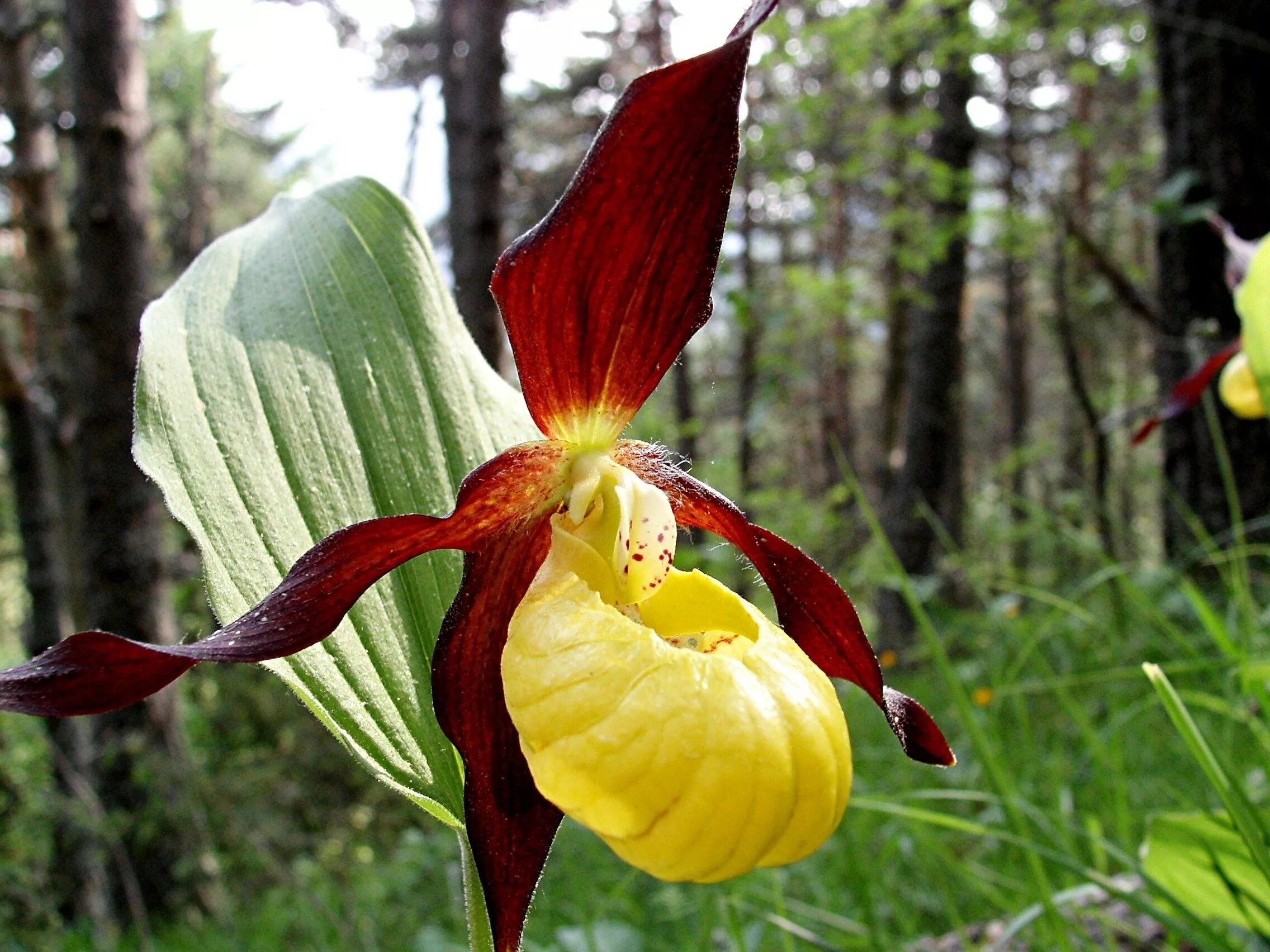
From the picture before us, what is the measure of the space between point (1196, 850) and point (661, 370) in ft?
2.87

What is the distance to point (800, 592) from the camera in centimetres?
106

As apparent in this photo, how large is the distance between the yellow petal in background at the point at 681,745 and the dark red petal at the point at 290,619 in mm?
150

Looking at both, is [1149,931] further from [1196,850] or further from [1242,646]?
[1196,850]

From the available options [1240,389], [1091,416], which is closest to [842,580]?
[1091,416]

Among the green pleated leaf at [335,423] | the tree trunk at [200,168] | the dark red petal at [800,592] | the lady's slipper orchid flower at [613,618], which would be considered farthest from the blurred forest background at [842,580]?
the tree trunk at [200,168]

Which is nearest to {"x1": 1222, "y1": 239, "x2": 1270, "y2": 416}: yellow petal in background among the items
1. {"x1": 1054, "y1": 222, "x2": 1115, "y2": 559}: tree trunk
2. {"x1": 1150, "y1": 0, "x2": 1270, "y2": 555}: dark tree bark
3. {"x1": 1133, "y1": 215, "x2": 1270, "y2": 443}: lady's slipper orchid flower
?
{"x1": 1133, "y1": 215, "x2": 1270, "y2": 443}: lady's slipper orchid flower

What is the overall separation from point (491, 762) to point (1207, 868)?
88 cm

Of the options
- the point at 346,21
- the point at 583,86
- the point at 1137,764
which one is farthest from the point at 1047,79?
the point at 1137,764

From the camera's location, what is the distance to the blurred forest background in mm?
1690

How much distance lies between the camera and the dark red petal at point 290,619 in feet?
2.23

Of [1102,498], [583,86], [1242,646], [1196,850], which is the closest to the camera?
[1196,850]

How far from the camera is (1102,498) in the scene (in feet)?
10.3

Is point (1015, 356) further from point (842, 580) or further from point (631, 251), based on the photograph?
point (631, 251)

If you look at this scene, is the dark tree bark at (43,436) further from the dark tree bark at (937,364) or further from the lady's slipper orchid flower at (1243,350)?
the dark tree bark at (937,364)
